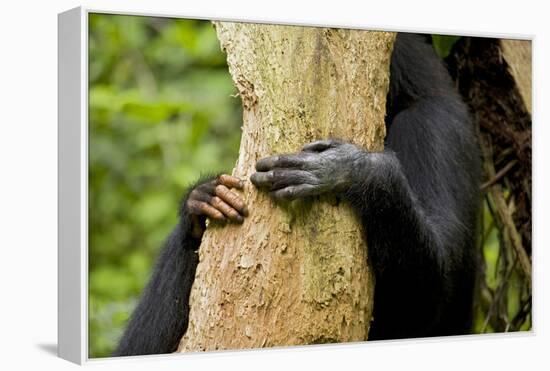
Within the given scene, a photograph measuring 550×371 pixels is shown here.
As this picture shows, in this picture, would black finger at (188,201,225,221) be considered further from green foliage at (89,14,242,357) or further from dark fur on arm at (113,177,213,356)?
green foliage at (89,14,242,357)

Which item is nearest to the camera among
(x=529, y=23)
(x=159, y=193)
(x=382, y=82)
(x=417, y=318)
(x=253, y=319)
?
(x=253, y=319)

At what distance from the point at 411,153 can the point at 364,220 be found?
583 millimetres

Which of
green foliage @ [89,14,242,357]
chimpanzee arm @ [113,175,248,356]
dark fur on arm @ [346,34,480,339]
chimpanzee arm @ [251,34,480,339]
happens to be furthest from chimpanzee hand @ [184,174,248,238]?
green foliage @ [89,14,242,357]

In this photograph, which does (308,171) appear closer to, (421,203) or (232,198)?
(232,198)

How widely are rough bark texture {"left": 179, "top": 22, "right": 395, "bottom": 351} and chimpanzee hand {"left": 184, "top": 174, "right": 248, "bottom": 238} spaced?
0.12 feet

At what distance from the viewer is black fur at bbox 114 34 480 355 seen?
139 inches

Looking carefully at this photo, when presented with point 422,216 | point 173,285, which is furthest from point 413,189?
point 173,285

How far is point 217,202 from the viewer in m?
3.48

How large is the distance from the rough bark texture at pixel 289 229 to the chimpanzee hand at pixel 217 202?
1.4 inches

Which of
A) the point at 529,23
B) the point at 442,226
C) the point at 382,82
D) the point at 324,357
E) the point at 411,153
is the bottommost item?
the point at 324,357

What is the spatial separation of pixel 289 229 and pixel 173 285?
26.0 inches

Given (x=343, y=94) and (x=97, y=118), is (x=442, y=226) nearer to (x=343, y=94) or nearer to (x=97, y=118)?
(x=343, y=94)

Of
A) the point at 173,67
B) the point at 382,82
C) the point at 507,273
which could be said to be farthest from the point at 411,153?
the point at 173,67

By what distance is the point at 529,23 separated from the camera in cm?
433
